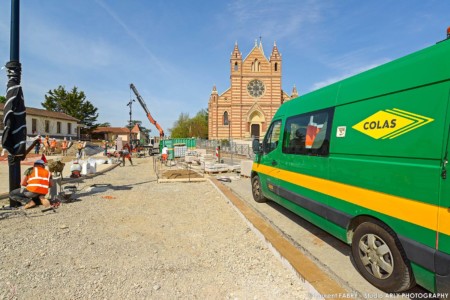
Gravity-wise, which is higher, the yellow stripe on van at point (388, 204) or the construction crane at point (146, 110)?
the construction crane at point (146, 110)

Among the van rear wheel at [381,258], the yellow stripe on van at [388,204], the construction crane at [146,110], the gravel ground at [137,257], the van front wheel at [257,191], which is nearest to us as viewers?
the yellow stripe on van at [388,204]

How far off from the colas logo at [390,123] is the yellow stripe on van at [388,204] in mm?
643

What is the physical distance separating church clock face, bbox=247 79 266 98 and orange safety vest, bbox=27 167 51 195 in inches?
1675

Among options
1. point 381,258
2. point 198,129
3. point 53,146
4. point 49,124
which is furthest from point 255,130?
point 381,258

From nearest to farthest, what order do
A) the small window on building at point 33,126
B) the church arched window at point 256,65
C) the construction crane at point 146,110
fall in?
the construction crane at point 146,110, the small window on building at point 33,126, the church arched window at point 256,65

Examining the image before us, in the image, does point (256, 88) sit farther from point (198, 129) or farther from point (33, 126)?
point (33, 126)

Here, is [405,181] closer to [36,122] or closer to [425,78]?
[425,78]

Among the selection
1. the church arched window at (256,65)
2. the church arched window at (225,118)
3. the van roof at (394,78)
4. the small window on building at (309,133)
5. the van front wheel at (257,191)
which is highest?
the church arched window at (256,65)

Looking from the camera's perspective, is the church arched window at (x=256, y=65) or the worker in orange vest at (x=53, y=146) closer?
the worker in orange vest at (x=53, y=146)

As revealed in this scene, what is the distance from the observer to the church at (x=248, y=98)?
45875mm

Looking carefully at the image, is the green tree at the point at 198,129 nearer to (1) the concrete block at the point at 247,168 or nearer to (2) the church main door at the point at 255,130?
(2) the church main door at the point at 255,130

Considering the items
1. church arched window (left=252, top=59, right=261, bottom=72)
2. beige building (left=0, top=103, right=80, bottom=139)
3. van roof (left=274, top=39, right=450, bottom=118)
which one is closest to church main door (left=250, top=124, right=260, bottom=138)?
church arched window (left=252, top=59, right=261, bottom=72)

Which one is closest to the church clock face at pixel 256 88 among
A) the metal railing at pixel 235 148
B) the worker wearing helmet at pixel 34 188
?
the metal railing at pixel 235 148

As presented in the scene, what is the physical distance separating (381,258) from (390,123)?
56.8 inches
